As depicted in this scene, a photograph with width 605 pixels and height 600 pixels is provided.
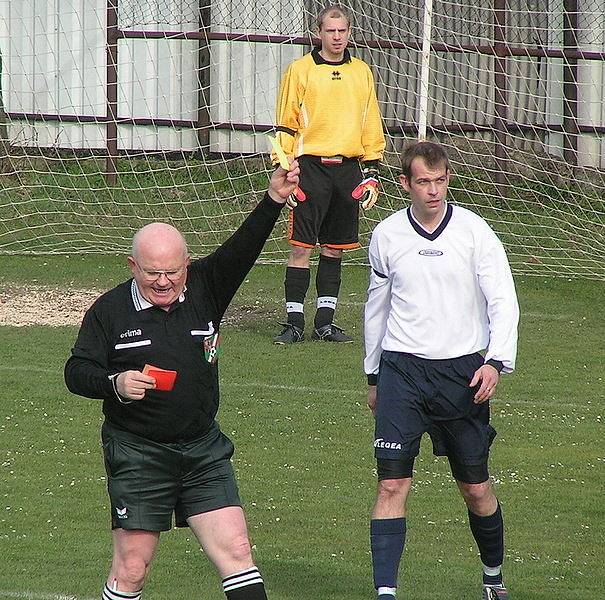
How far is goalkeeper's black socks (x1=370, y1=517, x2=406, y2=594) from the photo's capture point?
5738 mm

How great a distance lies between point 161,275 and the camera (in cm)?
504

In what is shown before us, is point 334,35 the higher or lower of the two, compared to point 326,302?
higher

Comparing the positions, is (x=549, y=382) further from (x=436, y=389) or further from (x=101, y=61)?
(x=101, y=61)

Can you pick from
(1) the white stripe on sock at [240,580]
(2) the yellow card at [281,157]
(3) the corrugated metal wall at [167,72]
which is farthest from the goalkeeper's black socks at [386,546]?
(3) the corrugated metal wall at [167,72]

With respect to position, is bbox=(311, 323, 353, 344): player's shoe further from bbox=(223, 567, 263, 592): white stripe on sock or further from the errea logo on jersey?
bbox=(223, 567, 263, 592): white stripe on sock

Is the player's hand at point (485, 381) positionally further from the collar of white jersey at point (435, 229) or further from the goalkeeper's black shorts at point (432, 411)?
the collar of white jersey at point (435, 229)

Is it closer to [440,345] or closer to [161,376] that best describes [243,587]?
[161,376]

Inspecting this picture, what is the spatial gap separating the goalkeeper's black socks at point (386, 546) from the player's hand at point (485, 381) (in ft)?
1.94

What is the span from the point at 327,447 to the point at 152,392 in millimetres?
3385

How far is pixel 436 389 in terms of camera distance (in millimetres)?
5891

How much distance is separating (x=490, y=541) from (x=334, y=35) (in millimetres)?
5670

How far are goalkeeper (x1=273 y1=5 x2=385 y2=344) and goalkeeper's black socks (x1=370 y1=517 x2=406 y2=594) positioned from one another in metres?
5.29

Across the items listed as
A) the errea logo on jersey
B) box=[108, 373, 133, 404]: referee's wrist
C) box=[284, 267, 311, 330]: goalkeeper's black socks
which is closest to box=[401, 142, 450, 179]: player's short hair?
the errea logo on jersey

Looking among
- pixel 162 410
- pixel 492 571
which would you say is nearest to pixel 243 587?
pixel 162 410
